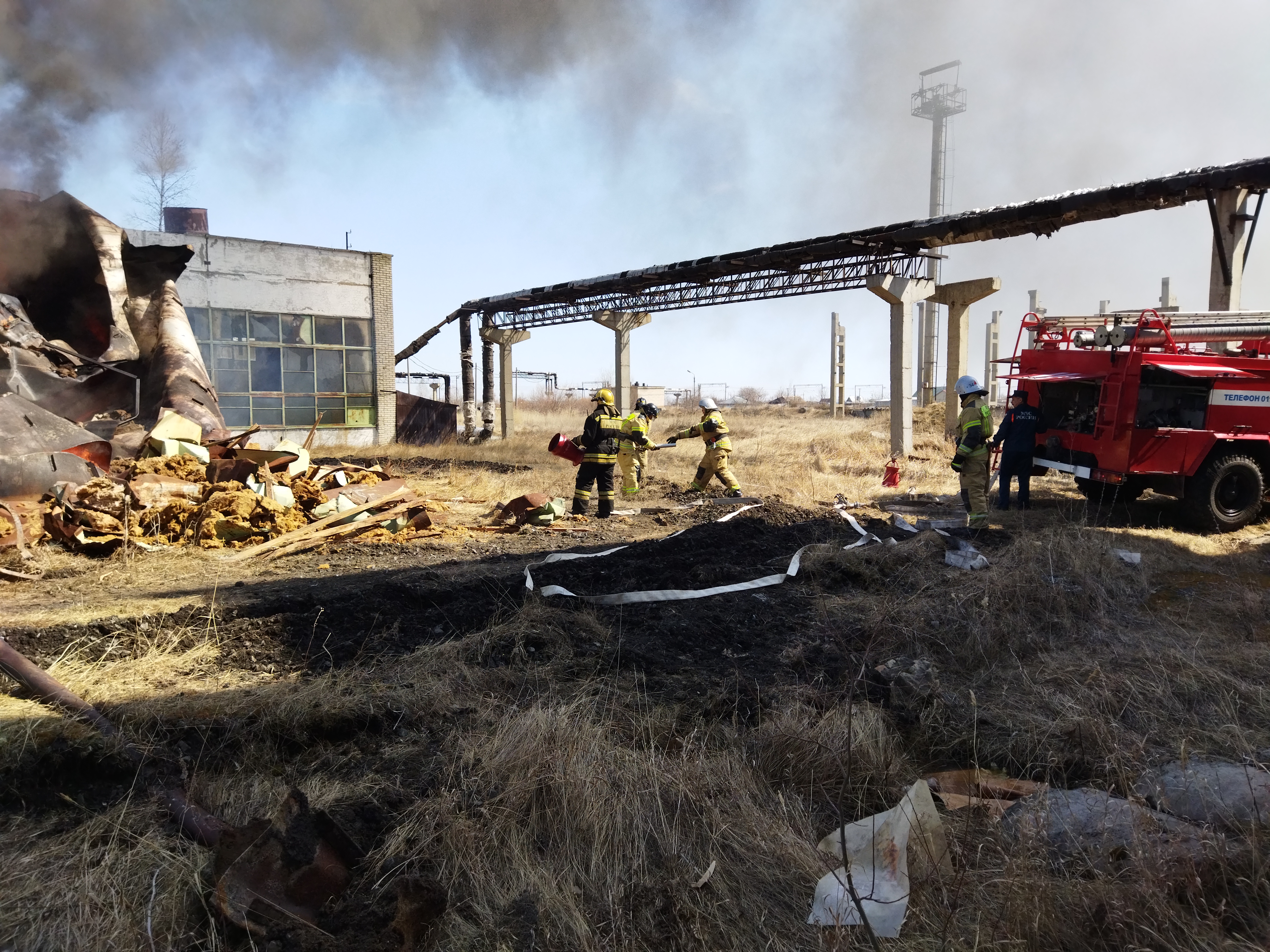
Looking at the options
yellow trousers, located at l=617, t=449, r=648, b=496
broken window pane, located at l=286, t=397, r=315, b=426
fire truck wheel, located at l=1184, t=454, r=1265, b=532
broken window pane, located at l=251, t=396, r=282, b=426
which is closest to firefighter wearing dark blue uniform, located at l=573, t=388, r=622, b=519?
yellow trousers, located at l=617, t=449, r=648, b=496

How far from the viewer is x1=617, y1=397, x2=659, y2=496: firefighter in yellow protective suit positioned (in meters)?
10.5

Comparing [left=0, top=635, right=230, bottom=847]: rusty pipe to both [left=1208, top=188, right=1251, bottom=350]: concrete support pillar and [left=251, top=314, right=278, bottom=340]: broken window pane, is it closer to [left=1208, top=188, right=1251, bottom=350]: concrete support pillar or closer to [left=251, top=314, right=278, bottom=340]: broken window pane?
[left=1208, top=188, right=1251, bottom=350]: concrete support pillar

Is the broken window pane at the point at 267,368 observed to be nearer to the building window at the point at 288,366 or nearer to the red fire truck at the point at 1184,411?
the building window at the point at 288,366

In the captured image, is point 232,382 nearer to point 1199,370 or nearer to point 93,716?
point 93,716

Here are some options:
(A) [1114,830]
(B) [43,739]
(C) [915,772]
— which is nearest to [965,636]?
(C) [915,772]

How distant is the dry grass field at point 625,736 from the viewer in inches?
93.6

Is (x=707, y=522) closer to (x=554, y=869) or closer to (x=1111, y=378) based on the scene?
(x=1111, y=378)

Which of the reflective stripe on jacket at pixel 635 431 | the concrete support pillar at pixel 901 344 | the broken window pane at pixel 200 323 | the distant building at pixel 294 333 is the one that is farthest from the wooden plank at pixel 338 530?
the broken window pane at pixel 200 323

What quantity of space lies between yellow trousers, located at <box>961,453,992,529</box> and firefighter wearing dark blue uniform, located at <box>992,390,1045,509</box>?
948mm

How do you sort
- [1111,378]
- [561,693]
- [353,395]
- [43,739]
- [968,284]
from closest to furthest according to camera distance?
[43,739] → [561,693] → [1111,378] → [968,284] → [353,395]

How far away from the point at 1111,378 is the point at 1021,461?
65.0 inches

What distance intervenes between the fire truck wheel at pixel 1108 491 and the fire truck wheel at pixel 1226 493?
0.73 m

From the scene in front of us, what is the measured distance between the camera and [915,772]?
3.46 m

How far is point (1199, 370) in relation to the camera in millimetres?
8875
